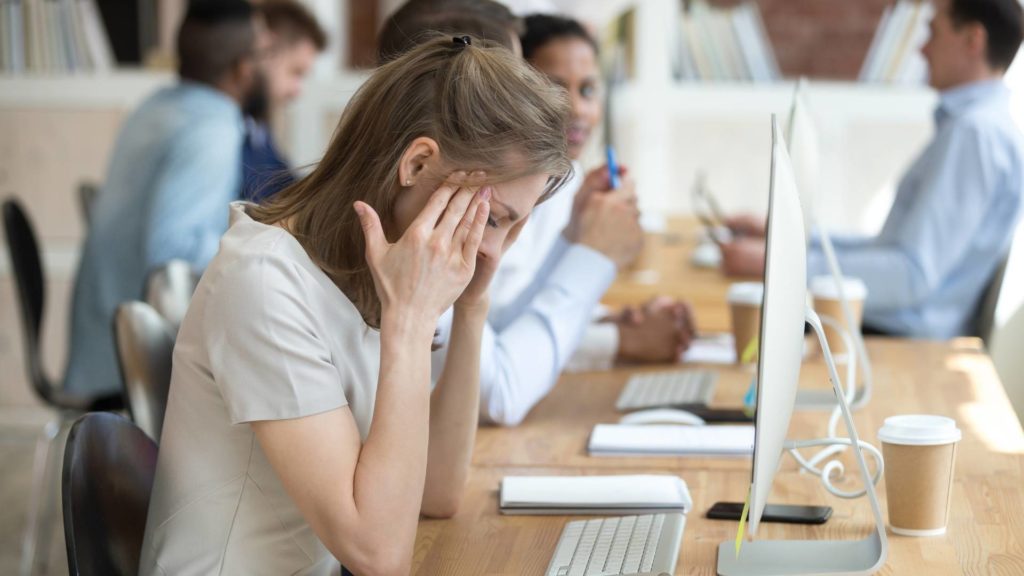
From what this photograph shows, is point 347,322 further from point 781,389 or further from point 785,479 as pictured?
point 785,479

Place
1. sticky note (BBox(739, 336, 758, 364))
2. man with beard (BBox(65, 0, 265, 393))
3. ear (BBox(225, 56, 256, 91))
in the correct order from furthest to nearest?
ear (BBox(225, 56, 256, 91)) < man with beard (BBox(65, 0, 265, 393)) < sticky note (BBox(739, 336, 758, 364))

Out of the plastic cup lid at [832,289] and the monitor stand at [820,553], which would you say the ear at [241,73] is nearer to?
the plastic cup lid at [832,289]

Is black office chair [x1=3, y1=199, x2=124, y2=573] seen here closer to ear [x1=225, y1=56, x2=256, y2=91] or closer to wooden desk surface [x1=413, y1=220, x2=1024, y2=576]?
ear [x1=225, y1=56, x2=256, y2=91]

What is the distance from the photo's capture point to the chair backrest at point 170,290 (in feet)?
7.20

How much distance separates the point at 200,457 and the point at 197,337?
13 centimetres

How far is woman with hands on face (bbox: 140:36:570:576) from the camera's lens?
1.17 meters

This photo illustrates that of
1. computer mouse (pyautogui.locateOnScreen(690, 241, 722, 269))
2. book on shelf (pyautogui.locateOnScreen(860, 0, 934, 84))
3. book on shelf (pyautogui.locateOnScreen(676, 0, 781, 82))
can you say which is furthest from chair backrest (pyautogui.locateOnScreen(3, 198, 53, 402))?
book on shelf (pyautogui.locateOnScreen(860, 0, 934, 84))

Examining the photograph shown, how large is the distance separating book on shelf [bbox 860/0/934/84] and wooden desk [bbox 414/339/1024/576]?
2380 mm

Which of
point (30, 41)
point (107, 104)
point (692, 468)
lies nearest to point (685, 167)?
point (107, 104)

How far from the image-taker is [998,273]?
287cm

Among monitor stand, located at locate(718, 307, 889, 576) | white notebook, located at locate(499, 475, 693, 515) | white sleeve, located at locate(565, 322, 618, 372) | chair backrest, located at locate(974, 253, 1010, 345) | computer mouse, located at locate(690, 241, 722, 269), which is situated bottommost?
computer mouse, located at locate(690, 241, 722, 269)

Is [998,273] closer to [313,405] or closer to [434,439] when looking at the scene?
[434,439]

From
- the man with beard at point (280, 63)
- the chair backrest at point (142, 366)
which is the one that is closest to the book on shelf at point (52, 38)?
the man with beard at point (280, 63)

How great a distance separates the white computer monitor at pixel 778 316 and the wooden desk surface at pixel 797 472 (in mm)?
195
